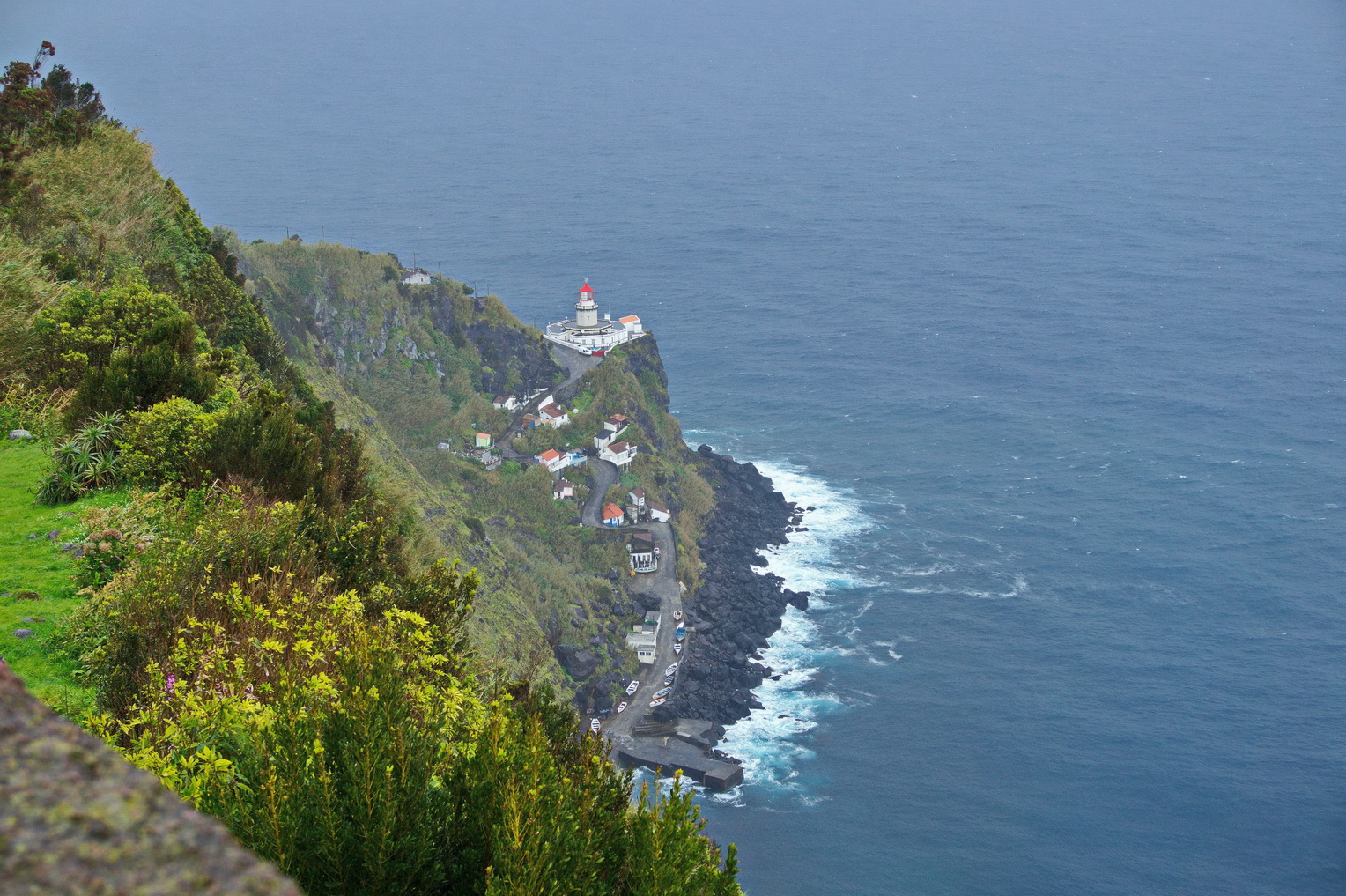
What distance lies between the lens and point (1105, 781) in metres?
54.8

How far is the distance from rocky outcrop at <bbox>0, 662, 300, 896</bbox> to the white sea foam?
53.2 meters

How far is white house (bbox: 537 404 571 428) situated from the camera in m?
84.4

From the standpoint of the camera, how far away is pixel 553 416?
84625 millimetres

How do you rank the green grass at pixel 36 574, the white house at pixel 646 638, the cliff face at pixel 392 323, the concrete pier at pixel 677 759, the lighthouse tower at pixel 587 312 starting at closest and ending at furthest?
the green grass at pixel 36 574, the concrete pier at pixel 677 759, the white house at pixel 646 638, the cliff face at pixel 392 323, the lighthouse tower at pixel 587 312

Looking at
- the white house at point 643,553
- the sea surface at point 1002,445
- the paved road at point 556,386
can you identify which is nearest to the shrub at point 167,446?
the sea surface at point 1002,445

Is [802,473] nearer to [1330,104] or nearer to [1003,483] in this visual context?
[1003,483]

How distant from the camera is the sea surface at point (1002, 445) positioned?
52906mm

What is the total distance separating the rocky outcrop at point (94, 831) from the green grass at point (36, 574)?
8.68 metres

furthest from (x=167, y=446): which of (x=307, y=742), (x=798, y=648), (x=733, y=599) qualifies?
(x=733, y=599)

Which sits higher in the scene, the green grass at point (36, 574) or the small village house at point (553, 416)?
the small village house at point (553, 416)

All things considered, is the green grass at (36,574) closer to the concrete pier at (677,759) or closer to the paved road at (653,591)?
the concrete pier at (677,759)

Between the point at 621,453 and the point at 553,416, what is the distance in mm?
6255

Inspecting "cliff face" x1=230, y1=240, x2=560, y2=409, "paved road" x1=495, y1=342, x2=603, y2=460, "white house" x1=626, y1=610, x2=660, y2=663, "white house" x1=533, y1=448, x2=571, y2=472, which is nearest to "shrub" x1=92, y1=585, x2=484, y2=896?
"white house" x1=626, y1=610, x2=660, y2=663

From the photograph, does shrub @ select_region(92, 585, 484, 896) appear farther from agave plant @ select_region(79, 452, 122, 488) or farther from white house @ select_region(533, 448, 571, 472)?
white house @ select_region(533, 448, 571, 472)
